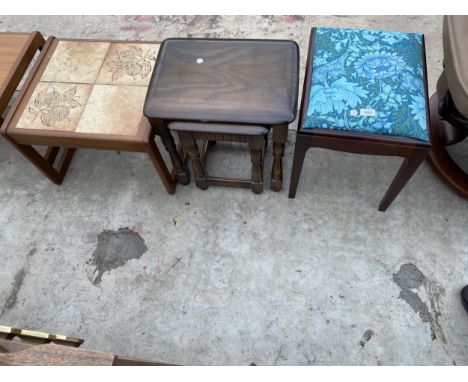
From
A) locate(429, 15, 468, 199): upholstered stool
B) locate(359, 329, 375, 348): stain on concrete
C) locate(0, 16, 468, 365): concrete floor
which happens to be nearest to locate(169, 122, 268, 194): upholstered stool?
locate(0, 16, 468, 365): concrete floor

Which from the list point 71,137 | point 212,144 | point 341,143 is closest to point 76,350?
point 71,137

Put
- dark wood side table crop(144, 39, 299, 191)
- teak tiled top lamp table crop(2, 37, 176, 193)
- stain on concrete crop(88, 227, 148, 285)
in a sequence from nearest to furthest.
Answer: dark wood side table crop(144, 39, 299, 191) → teak tiled top lamp table crop(2, 37, 176, 193) → stain on concrete crop(88, 227, 148, 285)

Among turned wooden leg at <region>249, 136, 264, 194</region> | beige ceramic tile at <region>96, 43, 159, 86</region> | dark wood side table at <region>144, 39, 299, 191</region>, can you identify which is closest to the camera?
dark wood side table at <region>144, 39, 299, 191</region>

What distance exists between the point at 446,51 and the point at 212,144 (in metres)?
1.18

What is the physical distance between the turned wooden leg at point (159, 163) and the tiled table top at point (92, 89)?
8cm

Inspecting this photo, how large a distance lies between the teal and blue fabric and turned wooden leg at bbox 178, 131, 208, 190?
0.46 metres

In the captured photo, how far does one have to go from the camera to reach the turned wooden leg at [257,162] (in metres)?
1.31

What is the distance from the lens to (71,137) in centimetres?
141

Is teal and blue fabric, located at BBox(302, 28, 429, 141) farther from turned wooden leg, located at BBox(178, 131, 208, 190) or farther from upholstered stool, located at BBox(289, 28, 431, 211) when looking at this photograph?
turned wooden leg, located at BBox(178, 131, 208, 190)

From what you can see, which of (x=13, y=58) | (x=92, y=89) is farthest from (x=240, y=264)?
(x=13, y=58)

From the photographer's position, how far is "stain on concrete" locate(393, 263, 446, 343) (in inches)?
58.2

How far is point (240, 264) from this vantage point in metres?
1.65

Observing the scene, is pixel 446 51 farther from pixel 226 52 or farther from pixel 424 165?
pixel 226 52

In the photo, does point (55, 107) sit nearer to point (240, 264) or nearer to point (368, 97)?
point (240, 264)
